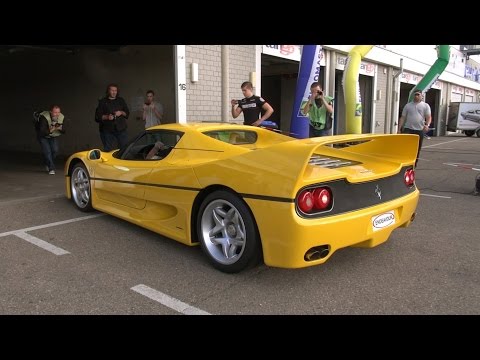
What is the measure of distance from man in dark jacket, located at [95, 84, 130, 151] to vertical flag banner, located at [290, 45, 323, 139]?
136 inches

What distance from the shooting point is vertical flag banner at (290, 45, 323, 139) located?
8.74 meters

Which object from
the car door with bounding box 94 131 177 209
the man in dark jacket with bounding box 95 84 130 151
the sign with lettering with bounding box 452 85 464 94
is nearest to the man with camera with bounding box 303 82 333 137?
the man in dark jacket with bounding box 95 84 130 151

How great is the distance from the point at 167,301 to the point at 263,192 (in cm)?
103

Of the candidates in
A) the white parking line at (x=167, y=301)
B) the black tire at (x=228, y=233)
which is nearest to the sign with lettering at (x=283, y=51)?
the black tire at (x=228, y=233)

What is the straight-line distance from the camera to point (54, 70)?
1296 cm

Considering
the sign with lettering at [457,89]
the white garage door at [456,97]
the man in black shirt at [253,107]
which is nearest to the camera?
the man in black shirt at [253,107]

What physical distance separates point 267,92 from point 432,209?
16.0 meters

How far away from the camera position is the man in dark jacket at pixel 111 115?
7.97 metres

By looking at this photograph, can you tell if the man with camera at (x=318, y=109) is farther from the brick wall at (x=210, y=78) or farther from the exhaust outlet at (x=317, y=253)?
the exhaust outlet at (x=317, y=253)

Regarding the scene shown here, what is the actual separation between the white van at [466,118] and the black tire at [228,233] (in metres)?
29.6

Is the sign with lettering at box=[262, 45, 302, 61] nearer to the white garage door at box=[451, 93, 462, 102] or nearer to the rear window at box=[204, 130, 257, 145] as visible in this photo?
the rear window at box=[204, 130, 257, 145]

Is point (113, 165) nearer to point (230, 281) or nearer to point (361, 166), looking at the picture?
point (230, 281)

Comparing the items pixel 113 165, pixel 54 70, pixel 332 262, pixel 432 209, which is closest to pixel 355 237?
pixel 332 262

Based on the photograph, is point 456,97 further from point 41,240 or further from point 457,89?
point 41,240
